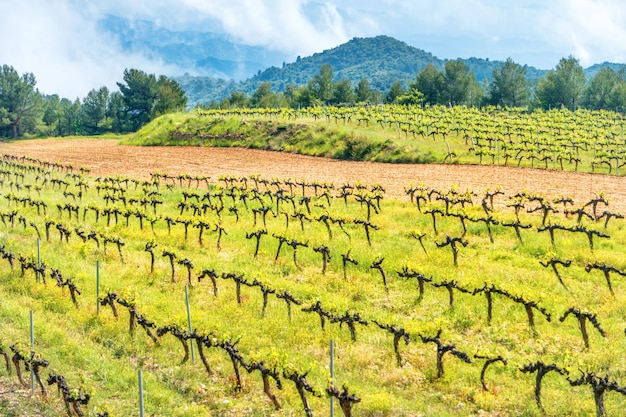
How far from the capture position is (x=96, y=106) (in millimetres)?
129250

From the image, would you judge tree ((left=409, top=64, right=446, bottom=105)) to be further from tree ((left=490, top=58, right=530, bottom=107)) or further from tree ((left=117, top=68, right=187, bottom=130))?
tree ((left=117, top=68, right=187, bottom=130))

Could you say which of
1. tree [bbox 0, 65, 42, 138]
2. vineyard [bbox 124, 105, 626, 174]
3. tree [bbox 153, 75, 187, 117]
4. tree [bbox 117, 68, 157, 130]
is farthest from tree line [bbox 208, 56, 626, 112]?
tree [bbox 0, 65, 42, 138]

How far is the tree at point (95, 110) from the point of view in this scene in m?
129

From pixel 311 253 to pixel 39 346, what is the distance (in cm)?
1274

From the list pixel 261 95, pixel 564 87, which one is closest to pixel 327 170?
pixel 564 87

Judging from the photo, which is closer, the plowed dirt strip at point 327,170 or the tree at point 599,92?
the plowed dirt strip at point 327,170

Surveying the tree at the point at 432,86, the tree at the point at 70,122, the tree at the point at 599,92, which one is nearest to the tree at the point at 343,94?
the tree at the point at 432,86

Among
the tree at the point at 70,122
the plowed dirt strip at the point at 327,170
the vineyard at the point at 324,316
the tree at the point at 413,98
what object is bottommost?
the vineyard at the point at 324,316

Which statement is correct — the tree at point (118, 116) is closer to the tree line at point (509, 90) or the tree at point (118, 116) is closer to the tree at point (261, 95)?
the tree at point (261, 95)

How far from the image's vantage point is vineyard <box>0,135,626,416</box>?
45.1ft

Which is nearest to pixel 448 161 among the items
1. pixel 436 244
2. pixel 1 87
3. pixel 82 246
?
pixel 436 244

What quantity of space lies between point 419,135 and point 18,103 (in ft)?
295

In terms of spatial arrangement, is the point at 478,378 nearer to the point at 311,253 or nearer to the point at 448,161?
the point at 311,253

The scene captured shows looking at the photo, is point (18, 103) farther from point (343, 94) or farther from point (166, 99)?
point (343, 94)
